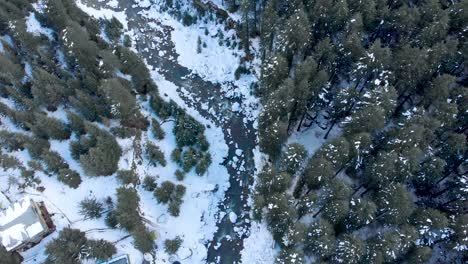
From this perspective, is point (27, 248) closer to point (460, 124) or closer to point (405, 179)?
point (405, 179)

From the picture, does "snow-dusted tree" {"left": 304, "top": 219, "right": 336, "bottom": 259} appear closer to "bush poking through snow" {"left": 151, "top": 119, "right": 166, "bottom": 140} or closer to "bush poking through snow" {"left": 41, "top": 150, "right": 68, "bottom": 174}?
"bush poking through snow" {"left": 151, "top": 119, "right": 166, "bottom": 140}

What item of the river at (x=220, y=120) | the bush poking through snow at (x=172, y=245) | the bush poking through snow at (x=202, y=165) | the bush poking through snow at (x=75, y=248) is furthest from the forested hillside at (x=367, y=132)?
the bush poking through snow at (x=75, y=248)

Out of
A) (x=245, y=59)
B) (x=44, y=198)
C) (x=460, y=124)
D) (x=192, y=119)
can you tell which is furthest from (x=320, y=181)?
(x=44, y=198)

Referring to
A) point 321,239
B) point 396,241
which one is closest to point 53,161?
point 321,239

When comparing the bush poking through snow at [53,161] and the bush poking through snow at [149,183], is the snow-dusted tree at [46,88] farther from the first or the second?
the bush poking through snow at [149,183]

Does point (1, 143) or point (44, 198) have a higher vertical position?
point (1, 143)

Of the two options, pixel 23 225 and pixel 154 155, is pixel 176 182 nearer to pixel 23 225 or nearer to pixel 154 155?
pixel 154 155

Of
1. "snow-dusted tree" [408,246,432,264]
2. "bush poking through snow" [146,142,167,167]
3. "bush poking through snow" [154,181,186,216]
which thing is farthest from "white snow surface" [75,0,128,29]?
"snow-dusted tree" [408,246,432,264]
